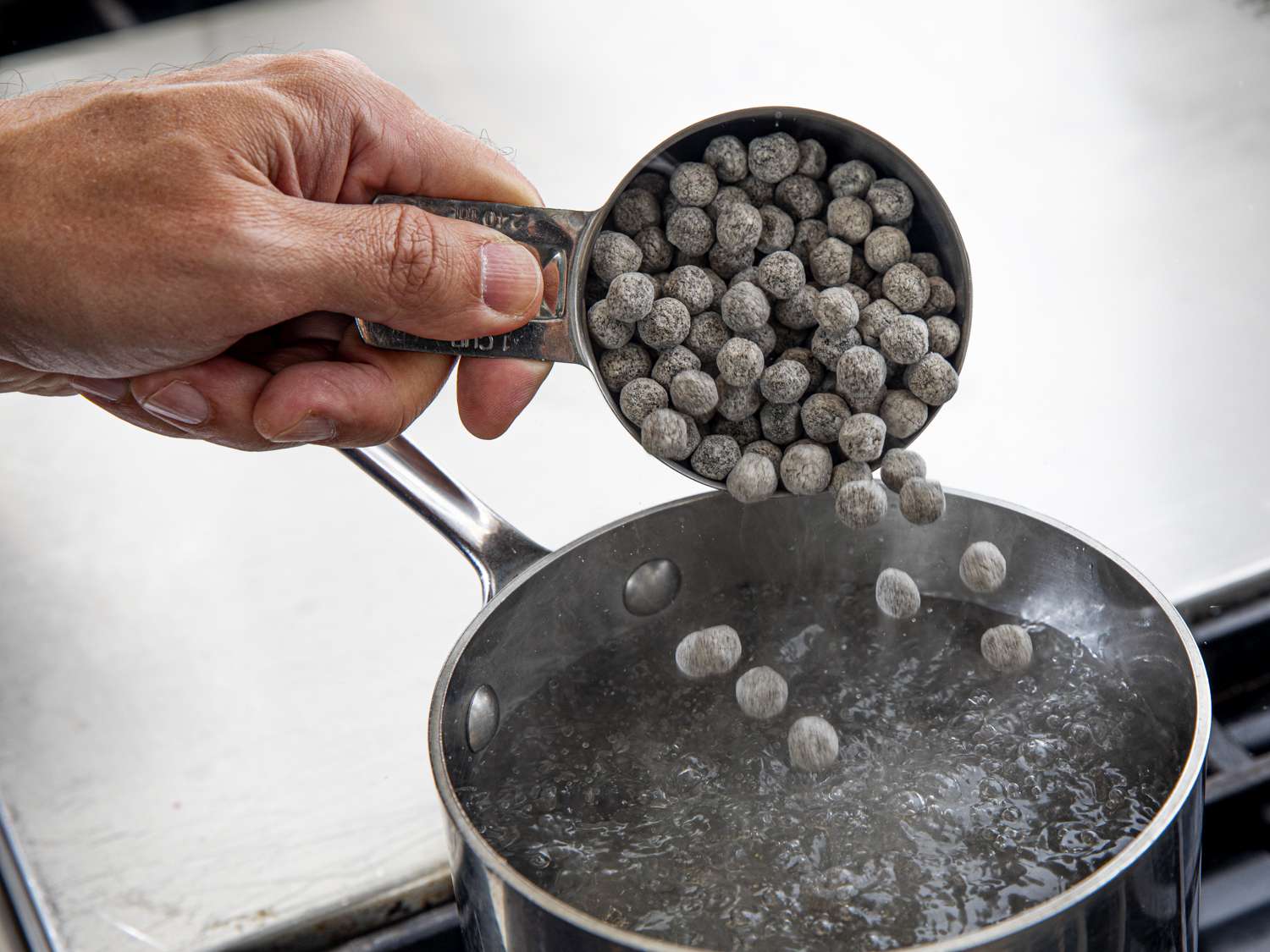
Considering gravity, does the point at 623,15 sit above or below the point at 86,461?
above

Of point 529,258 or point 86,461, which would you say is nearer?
point 529,258

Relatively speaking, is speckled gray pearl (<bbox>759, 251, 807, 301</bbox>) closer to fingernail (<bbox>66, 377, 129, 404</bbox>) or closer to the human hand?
the human hand

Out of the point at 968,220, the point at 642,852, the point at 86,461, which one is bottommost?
the point at 86,461

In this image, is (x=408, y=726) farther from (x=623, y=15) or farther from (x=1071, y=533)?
(x=623, y=15)

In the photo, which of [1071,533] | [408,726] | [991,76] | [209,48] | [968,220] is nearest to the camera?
[1071,533]

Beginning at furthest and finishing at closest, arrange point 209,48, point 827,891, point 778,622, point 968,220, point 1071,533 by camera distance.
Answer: point 209,48
point 968,220
point 778,622
point 1071,533
point 827,891

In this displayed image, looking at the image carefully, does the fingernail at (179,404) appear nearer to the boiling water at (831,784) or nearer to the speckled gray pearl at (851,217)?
the boiling water at (831,784)

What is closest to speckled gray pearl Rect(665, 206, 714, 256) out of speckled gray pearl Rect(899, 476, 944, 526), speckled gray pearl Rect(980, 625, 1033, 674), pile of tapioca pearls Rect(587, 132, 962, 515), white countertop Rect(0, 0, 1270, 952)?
pile of tapioca pearls Rect(587, 132, 962, 515)

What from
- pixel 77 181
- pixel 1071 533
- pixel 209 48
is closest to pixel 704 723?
pixel 1071 533
